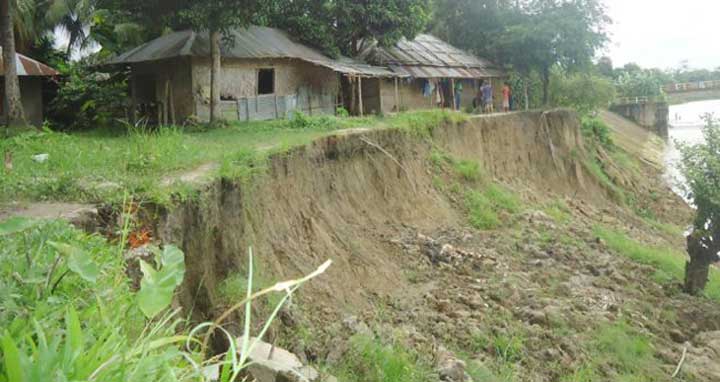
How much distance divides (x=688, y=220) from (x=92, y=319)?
28909 mm

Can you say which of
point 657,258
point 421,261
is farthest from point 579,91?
point 421,261

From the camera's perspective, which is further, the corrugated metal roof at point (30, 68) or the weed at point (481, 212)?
the corrugated metal roof at point (30, 68)

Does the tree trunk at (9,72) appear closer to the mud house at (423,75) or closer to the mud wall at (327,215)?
the mud wall at (327,215)

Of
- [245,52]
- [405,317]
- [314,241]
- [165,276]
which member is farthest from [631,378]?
[245,52]

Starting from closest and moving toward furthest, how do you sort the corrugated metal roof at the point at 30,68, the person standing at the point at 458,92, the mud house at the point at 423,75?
the corrugated metal roof at the point at 30,68 < the mud house at the point at 423,75 < the person standing at the point at 458,92

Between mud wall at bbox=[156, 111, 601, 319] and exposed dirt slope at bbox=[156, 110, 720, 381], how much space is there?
0.09 ft

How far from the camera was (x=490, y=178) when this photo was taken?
2075 centimetres

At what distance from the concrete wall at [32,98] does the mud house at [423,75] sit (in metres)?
11.9

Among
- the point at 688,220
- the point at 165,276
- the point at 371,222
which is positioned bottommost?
the point at 688,220

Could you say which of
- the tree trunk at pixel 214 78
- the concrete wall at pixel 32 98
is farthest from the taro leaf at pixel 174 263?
the concrete wall at pixel 32 98

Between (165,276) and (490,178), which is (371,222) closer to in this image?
(490,178)

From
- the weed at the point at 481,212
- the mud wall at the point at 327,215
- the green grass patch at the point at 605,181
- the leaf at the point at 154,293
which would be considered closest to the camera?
the leaf at the point at 154,293

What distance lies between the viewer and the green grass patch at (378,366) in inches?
296

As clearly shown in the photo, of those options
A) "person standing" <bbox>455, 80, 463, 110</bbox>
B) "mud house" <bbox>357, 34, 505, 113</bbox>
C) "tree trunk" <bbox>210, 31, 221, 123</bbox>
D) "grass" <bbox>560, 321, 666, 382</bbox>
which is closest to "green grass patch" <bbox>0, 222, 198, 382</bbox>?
"grass" <bbox>560, 321, 666, 382</bbox>
